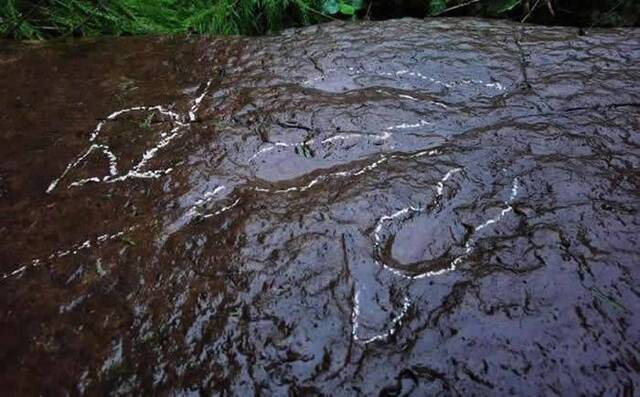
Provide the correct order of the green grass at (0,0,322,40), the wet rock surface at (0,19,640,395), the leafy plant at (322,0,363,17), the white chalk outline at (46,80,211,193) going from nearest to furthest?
the wet rock surface at (0,19,640,395)
the white chalk outline at (46,80,211,193)
the green grass at (0,0,322,40)
the leafy plant at (322,0,363,17)

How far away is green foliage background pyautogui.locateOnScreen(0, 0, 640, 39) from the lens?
3.23m

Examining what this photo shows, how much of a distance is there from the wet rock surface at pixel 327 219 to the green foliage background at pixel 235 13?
1.68 feet

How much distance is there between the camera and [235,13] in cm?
366

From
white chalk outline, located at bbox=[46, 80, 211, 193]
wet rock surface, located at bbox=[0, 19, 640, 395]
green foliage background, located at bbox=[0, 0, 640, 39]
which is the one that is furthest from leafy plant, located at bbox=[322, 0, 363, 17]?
white chalk outline, located at bbox=[46, 80, 211, 193]

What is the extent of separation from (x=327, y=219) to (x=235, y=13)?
7.81 feet

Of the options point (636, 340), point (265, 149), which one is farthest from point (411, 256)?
point (265, 149)

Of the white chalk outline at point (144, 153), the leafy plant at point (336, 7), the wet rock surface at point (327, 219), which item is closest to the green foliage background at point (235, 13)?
the leafy plant at point (336, 7)

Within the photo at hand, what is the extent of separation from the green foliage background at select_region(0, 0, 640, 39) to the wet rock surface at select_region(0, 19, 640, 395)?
0.51 meters

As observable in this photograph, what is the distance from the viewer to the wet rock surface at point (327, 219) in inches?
57.4

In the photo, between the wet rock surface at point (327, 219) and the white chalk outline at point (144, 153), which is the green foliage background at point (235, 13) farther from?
the white chalk outline at point (144, 153)

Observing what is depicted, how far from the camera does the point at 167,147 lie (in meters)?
2.22

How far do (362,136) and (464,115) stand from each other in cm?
48

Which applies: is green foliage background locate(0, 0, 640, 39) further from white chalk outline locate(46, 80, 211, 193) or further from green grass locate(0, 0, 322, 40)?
white chalk outline locate(46, 80, 211, 193)

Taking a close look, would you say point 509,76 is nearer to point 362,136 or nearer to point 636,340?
point 362,136
